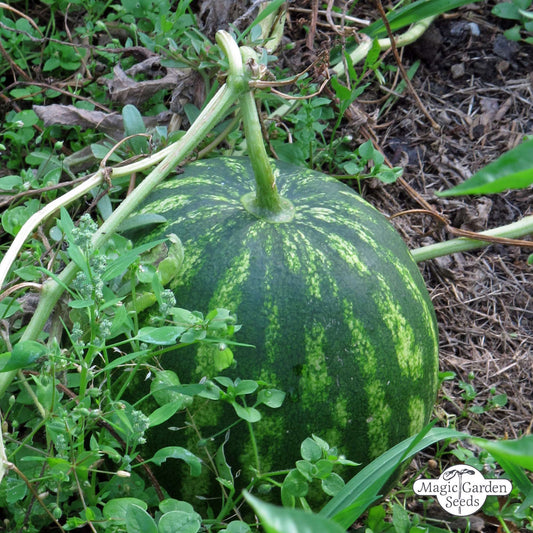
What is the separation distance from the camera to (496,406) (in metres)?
2.24

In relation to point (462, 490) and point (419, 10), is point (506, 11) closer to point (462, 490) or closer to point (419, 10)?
point (419, 10)

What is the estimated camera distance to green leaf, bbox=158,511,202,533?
1263 mm

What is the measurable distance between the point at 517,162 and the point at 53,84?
7.44 ft

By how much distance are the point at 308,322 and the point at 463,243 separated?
940mm

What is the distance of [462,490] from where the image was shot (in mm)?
1824

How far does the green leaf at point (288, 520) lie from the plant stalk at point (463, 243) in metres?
1.75

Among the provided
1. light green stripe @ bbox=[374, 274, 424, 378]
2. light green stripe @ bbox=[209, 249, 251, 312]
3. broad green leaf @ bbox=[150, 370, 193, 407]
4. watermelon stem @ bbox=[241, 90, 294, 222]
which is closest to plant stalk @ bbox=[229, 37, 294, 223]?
watermelon stem @ bbox=[241, 90, 294, 222]

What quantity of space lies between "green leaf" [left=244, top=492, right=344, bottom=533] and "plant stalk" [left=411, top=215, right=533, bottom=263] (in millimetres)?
1755

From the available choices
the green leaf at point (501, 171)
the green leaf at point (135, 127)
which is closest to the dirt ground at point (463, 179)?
the green leaf at point (135, 127)

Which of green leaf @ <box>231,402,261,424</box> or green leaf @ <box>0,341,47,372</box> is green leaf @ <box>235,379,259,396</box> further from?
green leaf @ <box>0,341,47,372</box>

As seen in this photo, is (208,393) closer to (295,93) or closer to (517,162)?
(517,162)

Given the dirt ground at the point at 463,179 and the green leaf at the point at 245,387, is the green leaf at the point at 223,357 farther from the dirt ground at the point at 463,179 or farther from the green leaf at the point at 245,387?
the dirt ground at the point at 463,179

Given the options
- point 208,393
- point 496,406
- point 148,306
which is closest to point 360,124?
point 496,406

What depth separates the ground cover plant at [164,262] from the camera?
4.46 ft
